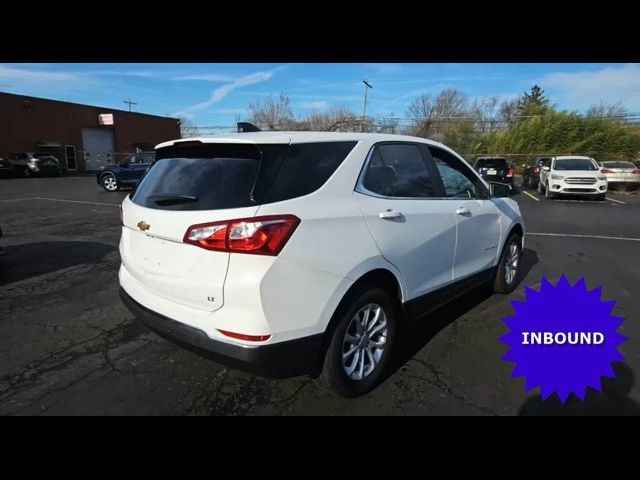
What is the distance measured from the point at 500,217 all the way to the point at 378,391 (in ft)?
8.14

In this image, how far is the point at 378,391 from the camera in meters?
2.80

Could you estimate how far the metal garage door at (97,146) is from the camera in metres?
34.7

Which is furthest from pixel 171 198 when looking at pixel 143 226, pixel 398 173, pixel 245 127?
pixel 398 173

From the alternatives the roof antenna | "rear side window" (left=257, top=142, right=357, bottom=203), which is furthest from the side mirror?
the roof antenna

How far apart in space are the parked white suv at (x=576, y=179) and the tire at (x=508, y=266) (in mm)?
11418

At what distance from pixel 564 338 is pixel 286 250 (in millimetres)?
1747

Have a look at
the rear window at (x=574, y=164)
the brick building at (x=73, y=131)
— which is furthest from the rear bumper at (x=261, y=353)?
the brick building at (x=73, y=131)

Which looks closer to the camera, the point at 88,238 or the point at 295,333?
the point at 295,333

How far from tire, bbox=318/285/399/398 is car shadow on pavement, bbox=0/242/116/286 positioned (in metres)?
4.55

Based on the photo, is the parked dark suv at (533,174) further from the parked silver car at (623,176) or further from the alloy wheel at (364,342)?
the alloy wheel at (364,342)
